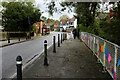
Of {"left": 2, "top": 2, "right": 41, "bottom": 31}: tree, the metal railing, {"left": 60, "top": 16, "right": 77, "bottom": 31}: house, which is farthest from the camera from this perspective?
{"left": 60, "top": 16, "right": 77, "bottom": 31}: house

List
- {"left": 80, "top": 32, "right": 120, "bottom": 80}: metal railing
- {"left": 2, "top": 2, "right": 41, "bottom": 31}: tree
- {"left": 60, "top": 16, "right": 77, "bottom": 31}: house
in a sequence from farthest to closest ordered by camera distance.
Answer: {"left": 60, "top": 16, "right": 77, "bottom": 31}: house
{"left": 2, "top": 2, "right": 41, "bottom": 31}: tree
{"left": 80, "top": 32, "right": 120, "bottom": 80}: metal railing

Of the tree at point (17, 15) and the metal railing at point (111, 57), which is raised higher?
the tree at point (17, 15)

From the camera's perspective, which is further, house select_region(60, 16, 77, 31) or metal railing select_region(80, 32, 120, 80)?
house select_region(60, 16, 77, 31)

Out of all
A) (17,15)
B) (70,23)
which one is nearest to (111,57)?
(17,15)

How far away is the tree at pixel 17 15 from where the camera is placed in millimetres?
25564

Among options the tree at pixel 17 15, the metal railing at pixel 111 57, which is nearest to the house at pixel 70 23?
the tree at pixel 17 15

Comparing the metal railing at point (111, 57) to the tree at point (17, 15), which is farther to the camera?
the tree at point (17, 15)

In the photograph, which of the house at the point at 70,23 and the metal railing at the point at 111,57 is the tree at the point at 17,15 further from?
the house at the point at 70,23

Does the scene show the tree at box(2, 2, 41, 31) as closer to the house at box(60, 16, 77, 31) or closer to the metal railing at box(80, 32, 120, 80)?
the metal railing at box(80, 32, 120, 80)

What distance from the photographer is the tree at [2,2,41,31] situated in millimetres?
25564

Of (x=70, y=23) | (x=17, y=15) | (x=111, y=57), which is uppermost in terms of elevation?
(x=70, y=23)

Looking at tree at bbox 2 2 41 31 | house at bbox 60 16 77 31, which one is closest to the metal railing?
tree at bbox 2 2 41 31

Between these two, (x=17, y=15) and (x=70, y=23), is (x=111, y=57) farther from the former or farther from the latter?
(x=70, y=23)

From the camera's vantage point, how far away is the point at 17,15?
25.9 metres
